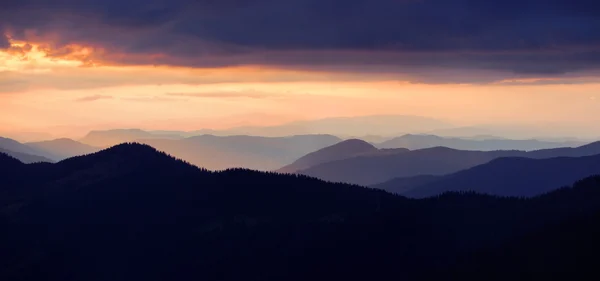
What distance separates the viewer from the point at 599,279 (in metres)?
178

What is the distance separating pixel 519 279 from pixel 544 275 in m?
5.56

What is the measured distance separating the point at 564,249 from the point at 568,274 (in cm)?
1110

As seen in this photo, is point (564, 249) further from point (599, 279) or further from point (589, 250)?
point (599, 279)

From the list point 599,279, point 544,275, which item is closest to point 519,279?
point 544,275

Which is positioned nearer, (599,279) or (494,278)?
(599,279)

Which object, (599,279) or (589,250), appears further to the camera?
Result: (589,250)

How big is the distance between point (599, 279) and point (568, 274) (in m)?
9.86

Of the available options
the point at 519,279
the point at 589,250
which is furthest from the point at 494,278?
the point at 589,250

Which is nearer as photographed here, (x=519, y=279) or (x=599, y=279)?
(x=599, y=279)

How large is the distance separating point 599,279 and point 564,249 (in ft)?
64.8

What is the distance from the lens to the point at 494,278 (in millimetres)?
198750

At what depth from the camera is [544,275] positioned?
192375 millimetres

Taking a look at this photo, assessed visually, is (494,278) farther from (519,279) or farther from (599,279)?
(599,279)

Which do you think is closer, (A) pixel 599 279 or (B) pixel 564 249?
(A) pixel 599 279
